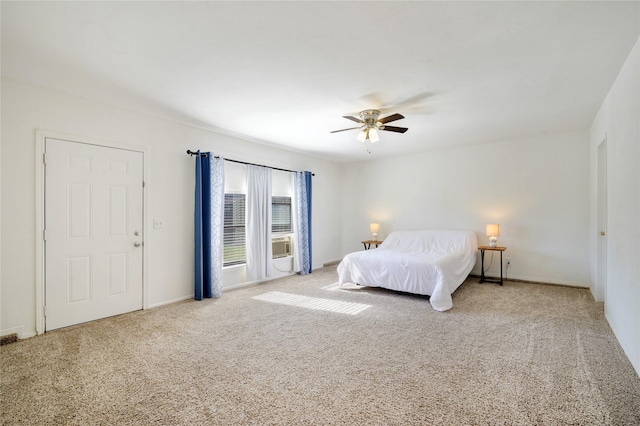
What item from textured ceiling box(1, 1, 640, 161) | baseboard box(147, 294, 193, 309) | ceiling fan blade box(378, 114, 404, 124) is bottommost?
baseboard box(147, 294, 193, 309)

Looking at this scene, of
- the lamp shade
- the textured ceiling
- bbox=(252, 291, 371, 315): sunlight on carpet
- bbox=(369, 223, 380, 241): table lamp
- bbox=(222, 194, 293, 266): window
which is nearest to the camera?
the textured ceiling

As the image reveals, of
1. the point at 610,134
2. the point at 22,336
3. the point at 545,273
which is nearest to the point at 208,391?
the point at 22,336

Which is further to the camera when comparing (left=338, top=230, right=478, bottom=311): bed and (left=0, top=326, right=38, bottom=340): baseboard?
(left=338, top=230, right=478, bottom=311): bed

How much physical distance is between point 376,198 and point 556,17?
5131 millimetres

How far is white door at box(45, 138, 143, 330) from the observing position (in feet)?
10.5

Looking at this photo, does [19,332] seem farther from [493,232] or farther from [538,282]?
[538,282]

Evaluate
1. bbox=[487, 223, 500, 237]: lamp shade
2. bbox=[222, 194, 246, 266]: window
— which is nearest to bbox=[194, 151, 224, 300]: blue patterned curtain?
bbox=[222, 194, 246, 266]: window

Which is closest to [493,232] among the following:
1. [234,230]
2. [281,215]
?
[281,215]

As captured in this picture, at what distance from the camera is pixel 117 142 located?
12.0 feet

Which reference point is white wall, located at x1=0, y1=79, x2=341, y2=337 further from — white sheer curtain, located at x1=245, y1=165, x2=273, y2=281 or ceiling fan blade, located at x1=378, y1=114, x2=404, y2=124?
ceiling fan blade, located at x1=378, y1=114, x2=404, y2=124

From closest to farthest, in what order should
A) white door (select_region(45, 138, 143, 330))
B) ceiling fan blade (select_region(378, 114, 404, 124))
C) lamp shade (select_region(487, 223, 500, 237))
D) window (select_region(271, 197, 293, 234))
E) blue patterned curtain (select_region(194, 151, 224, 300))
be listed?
white door (select_region(45, 138, 143, 330))
ceiling fan blade (select_region(378, 114, 404, 124))
blue patterned curtain (select_region(194, 151, 224, 300))
lamp shade (select_region(487, 223, 500, 237))
window (select_region(271, 197, 293, 234))

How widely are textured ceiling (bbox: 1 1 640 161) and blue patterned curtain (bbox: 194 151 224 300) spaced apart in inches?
28.7

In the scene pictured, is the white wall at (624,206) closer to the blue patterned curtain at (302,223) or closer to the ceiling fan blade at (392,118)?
the ceiling fan blade at (392,118)

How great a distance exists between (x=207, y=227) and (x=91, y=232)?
4.52 feet
